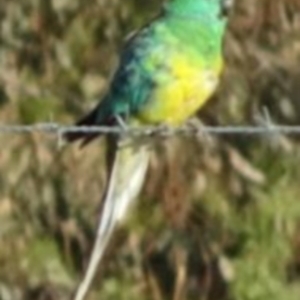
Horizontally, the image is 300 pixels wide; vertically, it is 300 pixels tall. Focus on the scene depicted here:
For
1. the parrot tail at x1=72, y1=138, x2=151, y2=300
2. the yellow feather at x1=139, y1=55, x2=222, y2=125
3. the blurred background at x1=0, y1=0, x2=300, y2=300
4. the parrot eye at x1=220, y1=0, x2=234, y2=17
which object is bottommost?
the blurred background at x1=0, y1=0, x2=300, y2=300

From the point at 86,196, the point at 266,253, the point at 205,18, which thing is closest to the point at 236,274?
the point at 266,253

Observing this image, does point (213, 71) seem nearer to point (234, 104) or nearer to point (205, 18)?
point (205, 18)

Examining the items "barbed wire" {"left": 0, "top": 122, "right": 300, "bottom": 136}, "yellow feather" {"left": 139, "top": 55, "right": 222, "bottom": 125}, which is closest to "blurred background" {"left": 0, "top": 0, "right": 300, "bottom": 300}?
"yellow feather" {"left": 139, "top": 55, "right": 222, "bottom": 125}

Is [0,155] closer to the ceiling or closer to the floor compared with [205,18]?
closer to the floor

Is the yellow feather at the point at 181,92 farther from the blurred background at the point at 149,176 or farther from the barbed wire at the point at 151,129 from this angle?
the blurred background at the point at 149,176

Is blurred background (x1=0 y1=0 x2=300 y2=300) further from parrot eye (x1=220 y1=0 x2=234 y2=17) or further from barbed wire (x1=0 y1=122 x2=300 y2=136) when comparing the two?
barbed wire (x1=0 y1=122 x2=300 y2=136)

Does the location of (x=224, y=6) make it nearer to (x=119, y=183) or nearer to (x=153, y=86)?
(x=153, y=86)
